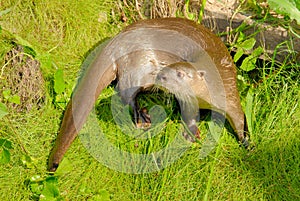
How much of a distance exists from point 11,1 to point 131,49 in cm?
89

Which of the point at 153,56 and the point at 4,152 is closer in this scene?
the point at 4,152

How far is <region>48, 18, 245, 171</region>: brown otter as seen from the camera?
3.26 meters

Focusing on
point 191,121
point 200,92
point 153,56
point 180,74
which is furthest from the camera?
point 153,56

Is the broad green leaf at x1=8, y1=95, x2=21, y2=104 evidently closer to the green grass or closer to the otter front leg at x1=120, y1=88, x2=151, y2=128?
the green grass

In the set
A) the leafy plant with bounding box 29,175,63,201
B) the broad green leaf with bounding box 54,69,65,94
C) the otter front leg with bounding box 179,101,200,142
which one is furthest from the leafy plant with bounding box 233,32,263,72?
the leafy plant with bounding box 29,175,63,201

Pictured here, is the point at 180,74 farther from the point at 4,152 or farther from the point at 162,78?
the point at 4,152

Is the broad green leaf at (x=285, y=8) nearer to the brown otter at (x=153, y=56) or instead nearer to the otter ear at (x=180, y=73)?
the brown otter at (x=153, y=56)

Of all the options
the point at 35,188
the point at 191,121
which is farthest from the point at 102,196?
the point at 191,121

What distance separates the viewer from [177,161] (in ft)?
10.6

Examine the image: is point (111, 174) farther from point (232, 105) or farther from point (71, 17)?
point (71, 17)

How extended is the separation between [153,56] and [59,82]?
0.61 metres

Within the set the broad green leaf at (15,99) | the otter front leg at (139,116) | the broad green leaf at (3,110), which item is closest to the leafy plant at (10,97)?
the broad green leaf at (15,99)

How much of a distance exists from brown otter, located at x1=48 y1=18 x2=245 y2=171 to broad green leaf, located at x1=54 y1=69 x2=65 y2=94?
0.10m

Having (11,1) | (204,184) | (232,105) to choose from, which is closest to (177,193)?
(204,184)
